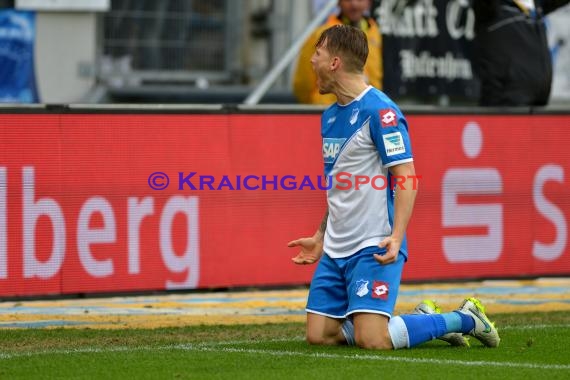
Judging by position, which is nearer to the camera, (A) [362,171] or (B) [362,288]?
(B) [362,288]

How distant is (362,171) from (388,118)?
37 cm

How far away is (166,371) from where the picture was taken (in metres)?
7.38

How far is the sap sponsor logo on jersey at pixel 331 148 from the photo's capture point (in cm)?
838

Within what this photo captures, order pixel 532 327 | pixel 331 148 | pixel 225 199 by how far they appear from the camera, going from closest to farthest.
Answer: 1. pixel 331 148
2. pixel 532 327
3. pixel 225 199

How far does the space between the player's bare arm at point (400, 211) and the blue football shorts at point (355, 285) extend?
148mm

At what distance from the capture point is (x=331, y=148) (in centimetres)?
844

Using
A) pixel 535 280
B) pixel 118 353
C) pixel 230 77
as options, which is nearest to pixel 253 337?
pixel 118 353

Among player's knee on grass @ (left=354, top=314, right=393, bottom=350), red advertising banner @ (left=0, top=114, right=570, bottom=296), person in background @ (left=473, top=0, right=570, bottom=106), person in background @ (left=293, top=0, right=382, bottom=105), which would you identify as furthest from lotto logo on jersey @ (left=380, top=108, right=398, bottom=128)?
person in background @ (left=473, top=0, right=570, bottom=106)

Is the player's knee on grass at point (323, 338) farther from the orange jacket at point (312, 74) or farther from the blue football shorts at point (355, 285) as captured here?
the orange jacket at point (312, 74)

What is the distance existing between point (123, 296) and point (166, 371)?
3.73 meters

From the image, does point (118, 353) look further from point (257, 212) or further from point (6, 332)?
point (257, 212)

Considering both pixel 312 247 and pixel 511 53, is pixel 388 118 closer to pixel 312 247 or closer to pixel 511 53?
pixel 312 247

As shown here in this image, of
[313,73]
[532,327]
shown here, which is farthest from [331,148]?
[313,73]

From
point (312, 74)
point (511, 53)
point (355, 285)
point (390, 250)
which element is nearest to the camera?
point (390, 250)
